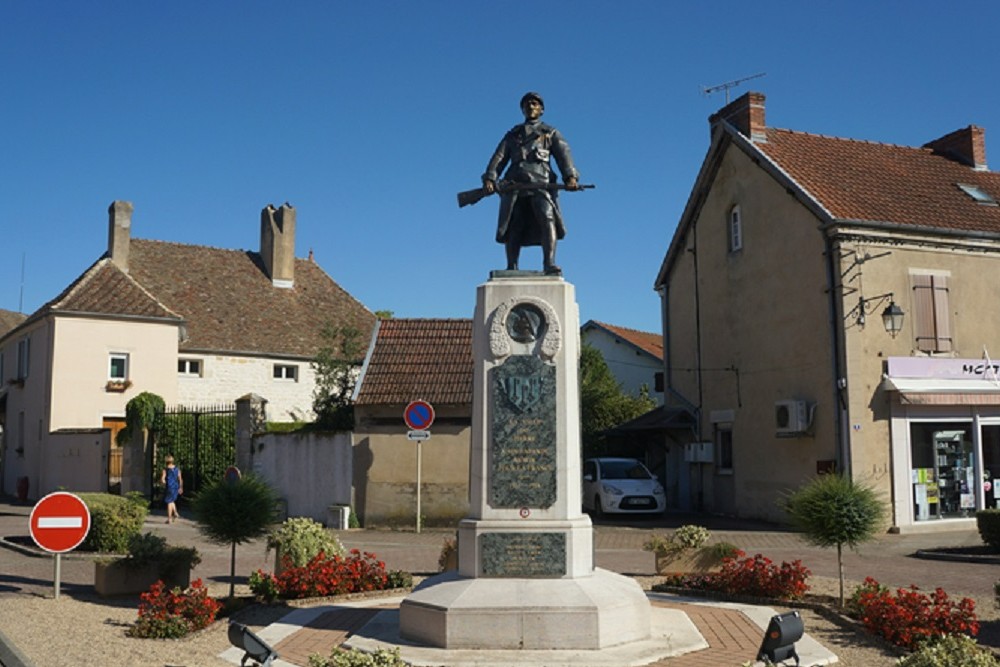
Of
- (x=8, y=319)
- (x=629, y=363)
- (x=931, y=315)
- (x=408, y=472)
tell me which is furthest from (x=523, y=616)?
(x=8, y=319)

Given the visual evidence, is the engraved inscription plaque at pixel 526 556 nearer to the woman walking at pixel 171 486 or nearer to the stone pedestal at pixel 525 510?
the stone pedestal at pixel 525 510

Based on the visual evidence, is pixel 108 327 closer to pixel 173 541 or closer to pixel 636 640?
pixel 173 541

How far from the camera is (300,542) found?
11555 mm

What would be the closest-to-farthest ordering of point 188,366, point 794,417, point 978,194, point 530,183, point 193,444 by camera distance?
point 530,183
point 794,417
point 978,194
point 193,444
point 188,366

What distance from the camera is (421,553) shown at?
16.7 m

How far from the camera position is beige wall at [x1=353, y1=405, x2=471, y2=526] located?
2111 cm

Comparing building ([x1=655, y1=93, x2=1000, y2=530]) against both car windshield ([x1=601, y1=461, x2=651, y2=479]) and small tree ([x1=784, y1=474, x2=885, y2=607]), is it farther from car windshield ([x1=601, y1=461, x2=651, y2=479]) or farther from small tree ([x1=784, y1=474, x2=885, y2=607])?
small tree ([x1=784, y1=474, x2=885, y2=607])

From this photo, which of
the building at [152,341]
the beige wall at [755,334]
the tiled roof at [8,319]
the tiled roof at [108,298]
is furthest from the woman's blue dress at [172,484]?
the tiled roof at [8,319]

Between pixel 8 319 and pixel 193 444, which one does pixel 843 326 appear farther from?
pixel 8 319

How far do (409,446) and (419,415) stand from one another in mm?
1834

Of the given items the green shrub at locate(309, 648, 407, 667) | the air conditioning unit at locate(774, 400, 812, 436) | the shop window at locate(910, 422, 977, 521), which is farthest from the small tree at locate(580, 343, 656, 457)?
the green shrub at locate(309, 648, 407, 667)

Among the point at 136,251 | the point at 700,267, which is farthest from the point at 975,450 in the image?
the point at 136,251

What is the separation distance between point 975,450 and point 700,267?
26.5 feet

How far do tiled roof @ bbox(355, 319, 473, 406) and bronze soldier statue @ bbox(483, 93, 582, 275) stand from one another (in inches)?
443
